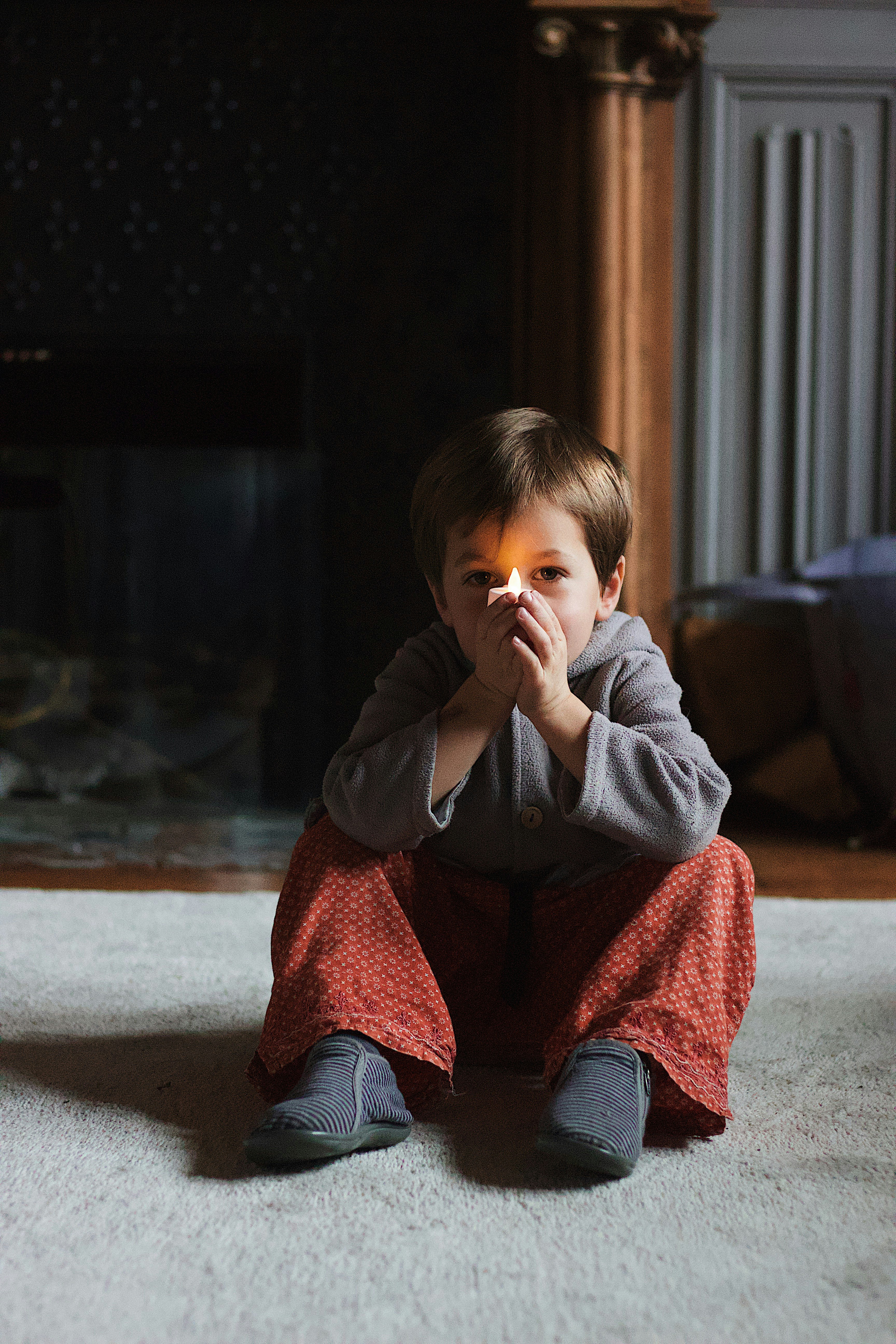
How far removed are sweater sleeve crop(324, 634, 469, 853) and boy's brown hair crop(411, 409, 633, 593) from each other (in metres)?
0.10

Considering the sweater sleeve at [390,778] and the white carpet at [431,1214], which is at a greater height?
the sweater sleeve at [390,778]

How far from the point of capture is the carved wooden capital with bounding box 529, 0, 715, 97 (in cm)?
164

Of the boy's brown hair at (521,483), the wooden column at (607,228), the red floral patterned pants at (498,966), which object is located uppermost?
the wooden column at (607,228)

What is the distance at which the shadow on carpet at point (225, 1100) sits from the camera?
0.62 m

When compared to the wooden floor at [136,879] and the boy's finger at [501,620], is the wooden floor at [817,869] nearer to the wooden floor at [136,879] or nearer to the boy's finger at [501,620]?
the wooden floor at [136,879]

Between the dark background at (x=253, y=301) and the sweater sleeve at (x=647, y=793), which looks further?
the dark background at (x=253, y=301)

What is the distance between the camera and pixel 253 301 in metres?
1.81

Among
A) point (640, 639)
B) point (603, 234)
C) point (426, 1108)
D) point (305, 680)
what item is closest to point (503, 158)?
point (603, 234)

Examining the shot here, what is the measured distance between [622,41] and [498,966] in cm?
146

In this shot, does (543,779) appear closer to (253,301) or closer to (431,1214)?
(431,1214)

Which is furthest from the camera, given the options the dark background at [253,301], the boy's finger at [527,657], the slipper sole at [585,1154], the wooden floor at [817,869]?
the dark background at [253,301]

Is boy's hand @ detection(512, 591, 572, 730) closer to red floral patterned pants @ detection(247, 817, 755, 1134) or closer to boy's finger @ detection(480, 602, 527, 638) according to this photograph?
boy's finger @ detection(480, 602, 527, 638)

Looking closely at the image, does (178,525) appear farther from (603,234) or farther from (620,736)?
(620,736)

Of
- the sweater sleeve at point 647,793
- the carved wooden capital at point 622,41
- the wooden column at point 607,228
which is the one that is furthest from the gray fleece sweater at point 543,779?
the carved wooden capital at point 622,41
